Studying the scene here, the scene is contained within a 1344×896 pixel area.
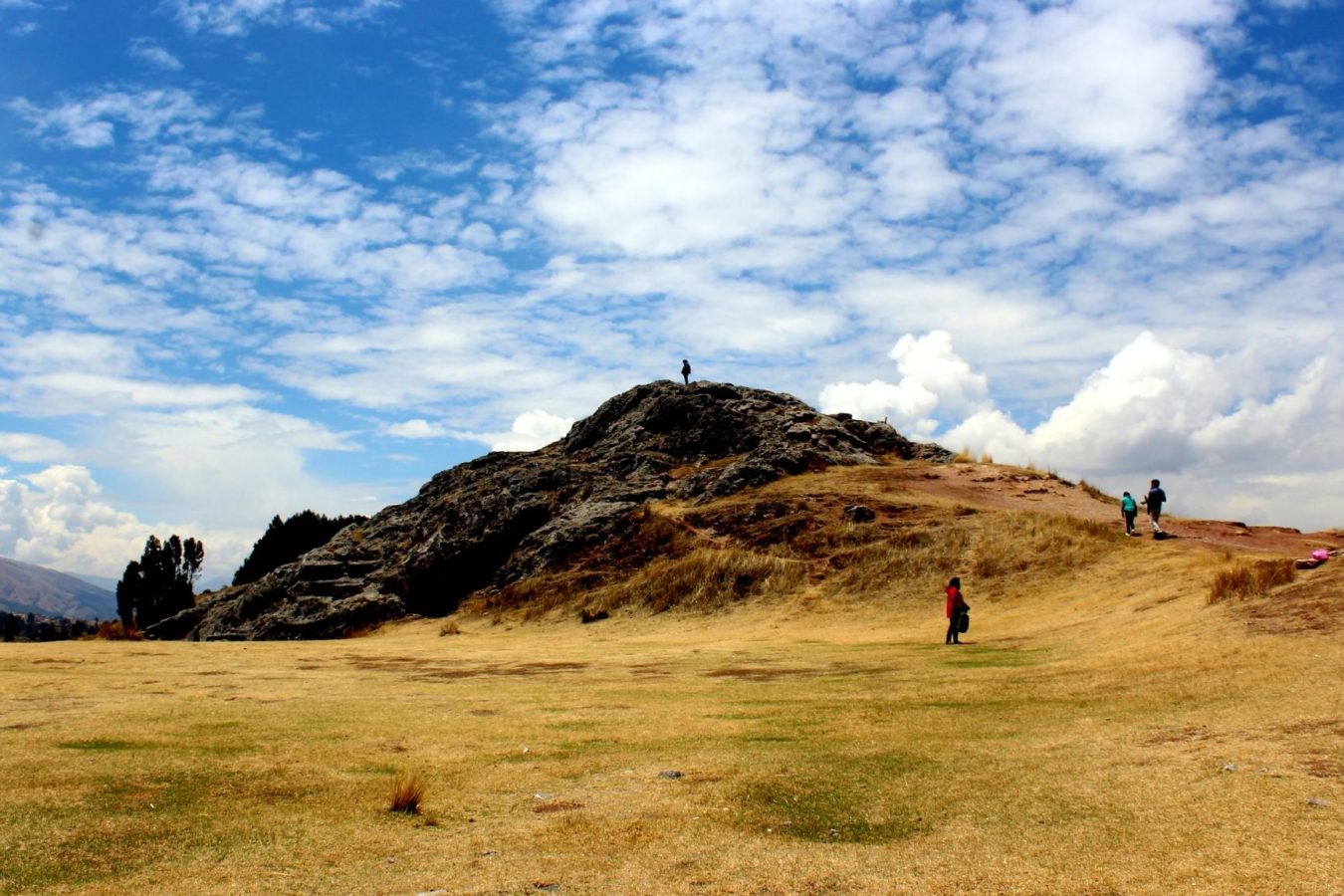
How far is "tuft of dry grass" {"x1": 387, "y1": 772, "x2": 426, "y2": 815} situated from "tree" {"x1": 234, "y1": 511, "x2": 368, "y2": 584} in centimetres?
7359

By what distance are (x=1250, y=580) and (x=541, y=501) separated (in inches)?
1529

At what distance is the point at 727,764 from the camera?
11508mm

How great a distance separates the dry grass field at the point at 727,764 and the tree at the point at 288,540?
55.7 m

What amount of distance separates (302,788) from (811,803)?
5.52 metres

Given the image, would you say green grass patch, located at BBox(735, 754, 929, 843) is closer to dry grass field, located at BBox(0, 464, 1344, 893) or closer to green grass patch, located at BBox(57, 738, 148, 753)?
dry grass field, located at BBox(0, 464, 1344, 893)

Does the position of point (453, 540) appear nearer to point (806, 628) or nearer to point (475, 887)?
point (806, 628)

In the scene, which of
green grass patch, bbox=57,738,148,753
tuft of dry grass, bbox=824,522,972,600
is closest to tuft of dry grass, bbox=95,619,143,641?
tuft of dry grass, bbox=824,522,972,600

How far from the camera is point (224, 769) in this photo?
36.9 ft

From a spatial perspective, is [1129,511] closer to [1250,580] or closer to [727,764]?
[1250,580]

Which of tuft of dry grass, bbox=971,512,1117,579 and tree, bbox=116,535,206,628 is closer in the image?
tuft of dry grass, bbox=971,512,1117,579

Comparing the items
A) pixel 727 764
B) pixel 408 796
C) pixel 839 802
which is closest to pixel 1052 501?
pixel 727 764

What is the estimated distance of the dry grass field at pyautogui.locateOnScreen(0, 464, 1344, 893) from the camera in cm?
772

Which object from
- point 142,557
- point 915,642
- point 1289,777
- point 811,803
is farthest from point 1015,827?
point 142,557

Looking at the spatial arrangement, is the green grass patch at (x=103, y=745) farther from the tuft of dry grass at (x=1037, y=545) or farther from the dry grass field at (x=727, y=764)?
the tuft of dry grass at (x=1037, y=545)
